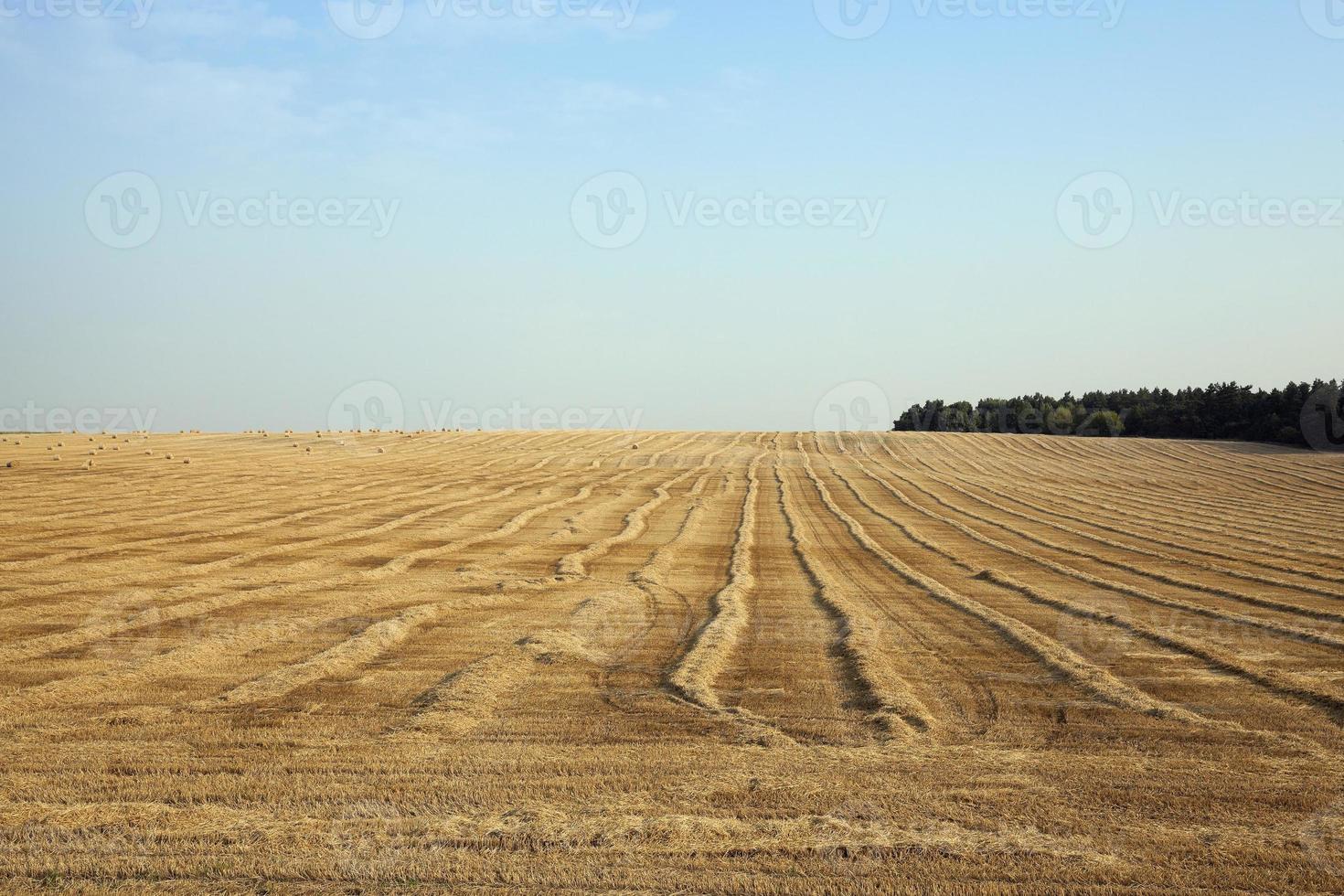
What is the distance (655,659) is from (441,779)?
4.07 metres

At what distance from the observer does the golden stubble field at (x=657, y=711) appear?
225 inches

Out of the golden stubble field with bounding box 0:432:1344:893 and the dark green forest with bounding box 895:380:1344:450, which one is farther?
the dark green forest with bounding box 895:380:1344:450

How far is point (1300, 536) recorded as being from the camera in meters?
25.0

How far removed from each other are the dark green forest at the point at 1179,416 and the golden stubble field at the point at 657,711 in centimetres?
5705

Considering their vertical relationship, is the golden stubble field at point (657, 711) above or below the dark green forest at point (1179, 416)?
below

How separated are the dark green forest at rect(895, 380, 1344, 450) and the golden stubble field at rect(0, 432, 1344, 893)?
187 feet

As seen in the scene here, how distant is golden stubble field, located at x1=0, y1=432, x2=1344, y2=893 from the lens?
570 centimetres

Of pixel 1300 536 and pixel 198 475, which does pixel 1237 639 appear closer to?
pixel 1300 536

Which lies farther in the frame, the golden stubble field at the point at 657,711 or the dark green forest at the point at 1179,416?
the dark green forest at the point at 1179,416

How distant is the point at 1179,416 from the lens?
83.2 m

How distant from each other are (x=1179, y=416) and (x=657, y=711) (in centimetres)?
8598

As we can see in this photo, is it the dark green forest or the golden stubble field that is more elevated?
the dark green forest

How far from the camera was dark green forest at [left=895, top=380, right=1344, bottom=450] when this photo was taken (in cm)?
7025

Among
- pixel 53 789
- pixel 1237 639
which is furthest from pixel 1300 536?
pixel 53 789
